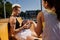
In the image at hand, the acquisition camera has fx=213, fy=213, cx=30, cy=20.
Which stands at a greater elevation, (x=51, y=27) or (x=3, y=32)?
(x=51, y=27)

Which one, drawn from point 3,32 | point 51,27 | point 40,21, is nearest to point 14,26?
point 3,32

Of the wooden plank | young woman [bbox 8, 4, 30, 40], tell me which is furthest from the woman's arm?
the wooden plank

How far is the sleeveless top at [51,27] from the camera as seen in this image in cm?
162

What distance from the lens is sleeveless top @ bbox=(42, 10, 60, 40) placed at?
162 cm

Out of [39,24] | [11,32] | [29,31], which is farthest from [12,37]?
[39,24]

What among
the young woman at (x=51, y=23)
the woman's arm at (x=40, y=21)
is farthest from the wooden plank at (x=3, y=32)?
the young woman at (x=51, y=23)

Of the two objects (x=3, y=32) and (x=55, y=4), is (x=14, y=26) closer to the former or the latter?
(x=3, y=32)

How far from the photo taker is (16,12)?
3.42 m

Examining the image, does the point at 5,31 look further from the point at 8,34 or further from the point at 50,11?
the point at 50,11

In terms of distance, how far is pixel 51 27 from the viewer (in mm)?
1625

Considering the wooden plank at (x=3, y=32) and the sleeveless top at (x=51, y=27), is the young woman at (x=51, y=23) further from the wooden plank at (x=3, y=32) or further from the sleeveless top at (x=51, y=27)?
the wooden plank at (x=3, y=32)

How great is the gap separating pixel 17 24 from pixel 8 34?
225 mm

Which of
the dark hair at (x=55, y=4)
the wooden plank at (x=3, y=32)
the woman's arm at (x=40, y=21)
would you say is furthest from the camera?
the wooden plank at (x=3, y=32)

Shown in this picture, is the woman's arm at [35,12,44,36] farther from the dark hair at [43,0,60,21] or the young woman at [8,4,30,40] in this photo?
the young woman at [8,4,30,40]
